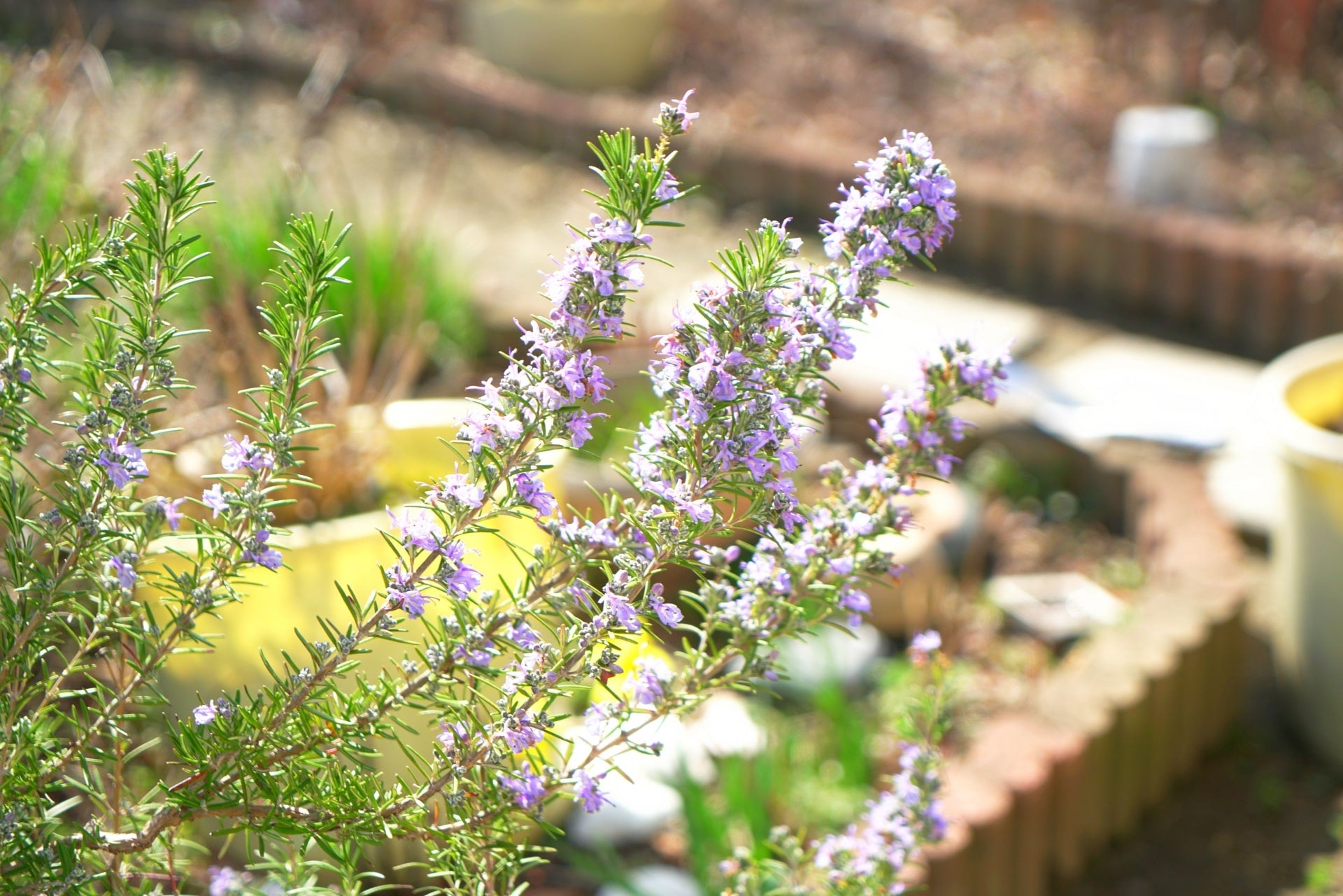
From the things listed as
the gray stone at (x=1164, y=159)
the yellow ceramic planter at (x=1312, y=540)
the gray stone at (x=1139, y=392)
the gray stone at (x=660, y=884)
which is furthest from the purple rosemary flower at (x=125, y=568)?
the gray stone at (x=1164, y=159)

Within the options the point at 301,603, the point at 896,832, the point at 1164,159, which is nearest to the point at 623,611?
the point at 896,832

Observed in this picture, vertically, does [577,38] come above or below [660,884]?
above

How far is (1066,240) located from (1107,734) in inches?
98.8

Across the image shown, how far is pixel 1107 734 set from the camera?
253cm

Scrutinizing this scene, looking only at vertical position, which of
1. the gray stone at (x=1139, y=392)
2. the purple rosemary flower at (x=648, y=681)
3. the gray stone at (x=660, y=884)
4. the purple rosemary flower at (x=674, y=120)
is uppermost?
the purple rosemary flower at (x=674, y=120)

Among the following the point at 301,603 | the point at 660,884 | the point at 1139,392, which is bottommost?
the point at 660,884

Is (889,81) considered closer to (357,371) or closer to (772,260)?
(357,371)

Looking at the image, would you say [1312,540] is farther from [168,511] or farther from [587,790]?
[168,511]

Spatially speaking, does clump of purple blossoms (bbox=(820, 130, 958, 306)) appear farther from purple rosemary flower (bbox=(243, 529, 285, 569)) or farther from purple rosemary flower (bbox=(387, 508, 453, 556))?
purple rosemary flower (bbox=(243, 529, 285, 569))

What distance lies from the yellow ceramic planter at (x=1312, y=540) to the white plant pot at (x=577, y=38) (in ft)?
14.4

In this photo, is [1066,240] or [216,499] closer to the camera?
[216,499]

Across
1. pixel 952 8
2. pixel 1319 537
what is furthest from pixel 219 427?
pixel 952 8

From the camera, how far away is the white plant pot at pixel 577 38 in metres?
6.52

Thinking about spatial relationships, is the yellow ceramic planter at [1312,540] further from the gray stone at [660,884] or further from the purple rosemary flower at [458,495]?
the purple rosemary flower at [458,495]
